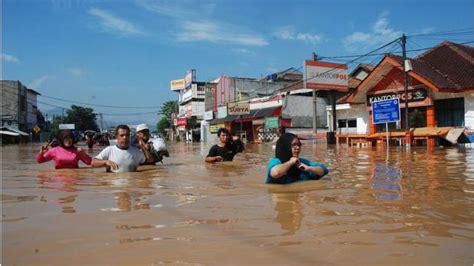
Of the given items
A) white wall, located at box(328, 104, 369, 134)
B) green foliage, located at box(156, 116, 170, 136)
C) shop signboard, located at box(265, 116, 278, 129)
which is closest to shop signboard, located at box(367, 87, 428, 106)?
white wall, located at box(328, 104, 369, 134)

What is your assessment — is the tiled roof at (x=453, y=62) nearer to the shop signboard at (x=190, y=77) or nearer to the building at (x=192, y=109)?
the building at (x=192, y=109)

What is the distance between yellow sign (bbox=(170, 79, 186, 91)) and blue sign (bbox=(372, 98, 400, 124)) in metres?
70.9

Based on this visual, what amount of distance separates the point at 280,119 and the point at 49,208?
3328 centimetres

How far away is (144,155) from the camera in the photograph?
27.5 ft

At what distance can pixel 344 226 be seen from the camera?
368 cm

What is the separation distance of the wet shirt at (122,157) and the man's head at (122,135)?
0.13m

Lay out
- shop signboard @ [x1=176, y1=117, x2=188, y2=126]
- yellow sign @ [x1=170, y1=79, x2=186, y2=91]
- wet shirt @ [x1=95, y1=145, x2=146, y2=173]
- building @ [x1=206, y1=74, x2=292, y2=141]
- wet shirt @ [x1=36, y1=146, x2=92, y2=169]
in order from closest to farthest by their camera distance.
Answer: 1. wet shirt @ [x1=95, y1=145, x2=146, y2=173]
2. wet shirt @ [x1=36, y1=146, x2=92, y2=169]
3. building @ [x1=206, y1=74, x2=292, y2=141]
4. shop signboard @ [x1=176, y1=117, x2=188, y2=126]
5. yellow sign @ [x1=170, y1=79, x2=186, y2=91]

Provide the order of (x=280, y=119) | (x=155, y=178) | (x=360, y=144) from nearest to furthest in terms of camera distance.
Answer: (x=155, y=178)
(x=360, y=144)
(x=280, y=119)

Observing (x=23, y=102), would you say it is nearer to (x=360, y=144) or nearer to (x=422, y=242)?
(x=360, y=144)

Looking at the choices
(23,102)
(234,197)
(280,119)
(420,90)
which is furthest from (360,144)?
(23,102)

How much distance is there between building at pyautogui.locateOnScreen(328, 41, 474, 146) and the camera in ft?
74.8

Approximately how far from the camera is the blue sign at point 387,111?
21594 millimetres

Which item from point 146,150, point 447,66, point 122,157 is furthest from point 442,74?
point 122,157

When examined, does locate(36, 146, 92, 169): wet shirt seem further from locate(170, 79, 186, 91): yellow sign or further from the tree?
the tree
